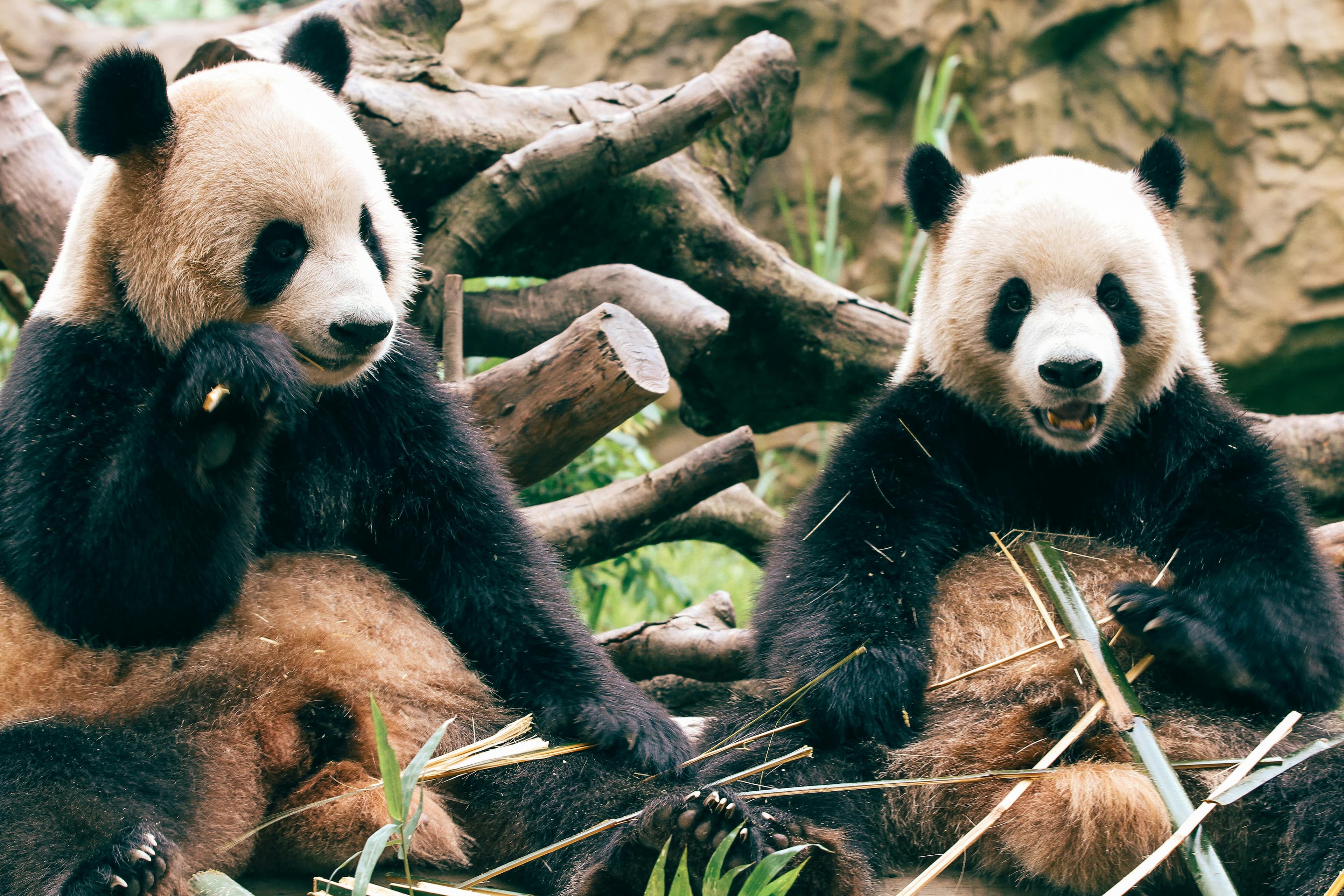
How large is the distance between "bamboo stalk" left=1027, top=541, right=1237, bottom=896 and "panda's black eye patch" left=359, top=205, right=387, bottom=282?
67.9 inches

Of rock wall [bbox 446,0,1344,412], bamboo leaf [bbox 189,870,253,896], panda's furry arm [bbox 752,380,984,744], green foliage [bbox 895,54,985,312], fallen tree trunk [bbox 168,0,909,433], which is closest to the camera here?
bamboo leaf [bbox 189,870,253,896]

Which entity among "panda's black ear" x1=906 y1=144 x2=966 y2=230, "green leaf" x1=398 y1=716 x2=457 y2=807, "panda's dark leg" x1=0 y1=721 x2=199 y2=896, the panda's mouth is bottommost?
"panda's dark leg" x1=0 y1=721 x2=199 y2=896

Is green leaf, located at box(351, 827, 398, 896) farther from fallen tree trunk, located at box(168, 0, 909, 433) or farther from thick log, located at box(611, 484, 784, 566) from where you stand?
thick log, located at box(611, 484, 784, 566)

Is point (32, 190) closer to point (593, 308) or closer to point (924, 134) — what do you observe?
point (593, 308)

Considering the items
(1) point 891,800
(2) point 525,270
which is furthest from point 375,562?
(2) point 525,270

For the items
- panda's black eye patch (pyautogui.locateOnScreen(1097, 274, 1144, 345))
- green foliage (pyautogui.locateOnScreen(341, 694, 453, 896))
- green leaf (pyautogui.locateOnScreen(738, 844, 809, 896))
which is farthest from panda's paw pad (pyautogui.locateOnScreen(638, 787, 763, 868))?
panda's black eye patch (pyautogui.locateOnScreen(1097, 274, 1144, 345))

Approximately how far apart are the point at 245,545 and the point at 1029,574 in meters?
1.88

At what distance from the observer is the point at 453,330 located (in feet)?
12.5

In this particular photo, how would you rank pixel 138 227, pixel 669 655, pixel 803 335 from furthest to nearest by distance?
pixel 803 335, pixel 669 655, pixel 138 227

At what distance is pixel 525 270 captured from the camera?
475 centimetres

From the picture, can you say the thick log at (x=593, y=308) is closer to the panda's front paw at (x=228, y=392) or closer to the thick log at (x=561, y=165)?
the thick log at (x=561, y=165)

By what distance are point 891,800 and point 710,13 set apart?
8238mm

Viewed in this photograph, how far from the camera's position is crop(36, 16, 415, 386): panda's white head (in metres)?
2.48

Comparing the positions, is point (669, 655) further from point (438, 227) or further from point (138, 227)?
point (138, 227)
